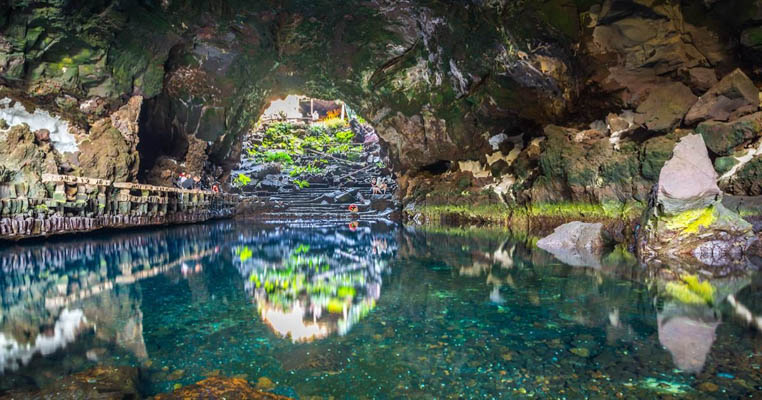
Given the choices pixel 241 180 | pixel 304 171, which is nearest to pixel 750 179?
pixel 304 171

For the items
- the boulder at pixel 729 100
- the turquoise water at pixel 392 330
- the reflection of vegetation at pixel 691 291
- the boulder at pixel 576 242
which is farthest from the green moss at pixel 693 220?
the boulder at pixel 729 100

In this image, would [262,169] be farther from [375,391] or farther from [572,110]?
[375,391]

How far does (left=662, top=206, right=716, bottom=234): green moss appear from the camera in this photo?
5812mm

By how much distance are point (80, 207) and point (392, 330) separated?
32.9 ft

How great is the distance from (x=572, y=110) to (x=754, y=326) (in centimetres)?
988

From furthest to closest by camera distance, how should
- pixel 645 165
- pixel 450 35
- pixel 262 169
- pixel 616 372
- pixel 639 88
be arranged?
1. pixel 262 169
2. pixel 450 35
3. pixel 639 88
4. pixel 645 165
5. pixel 616 372

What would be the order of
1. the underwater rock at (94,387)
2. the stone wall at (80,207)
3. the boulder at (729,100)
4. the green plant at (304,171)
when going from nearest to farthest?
the underwater rock at (94,387) < the boulder at (729,100) < the stone wall at (80,207) < the green plant at (304,171)

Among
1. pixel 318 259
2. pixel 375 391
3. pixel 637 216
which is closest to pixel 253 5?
pixel 318 259

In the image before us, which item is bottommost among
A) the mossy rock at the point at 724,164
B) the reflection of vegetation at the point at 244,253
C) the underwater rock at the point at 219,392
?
the reflection of vegetation at the point at 244,253

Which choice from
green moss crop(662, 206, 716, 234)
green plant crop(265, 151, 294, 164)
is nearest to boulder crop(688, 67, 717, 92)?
green moss crop(662, 206, 716, 234)

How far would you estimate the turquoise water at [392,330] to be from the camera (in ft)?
6.88

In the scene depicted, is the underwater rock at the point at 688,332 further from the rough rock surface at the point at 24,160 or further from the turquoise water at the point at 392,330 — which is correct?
the rough rock surface at the point at 24,160

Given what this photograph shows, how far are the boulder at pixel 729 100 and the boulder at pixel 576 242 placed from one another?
378 cm

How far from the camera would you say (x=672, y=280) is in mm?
4414
